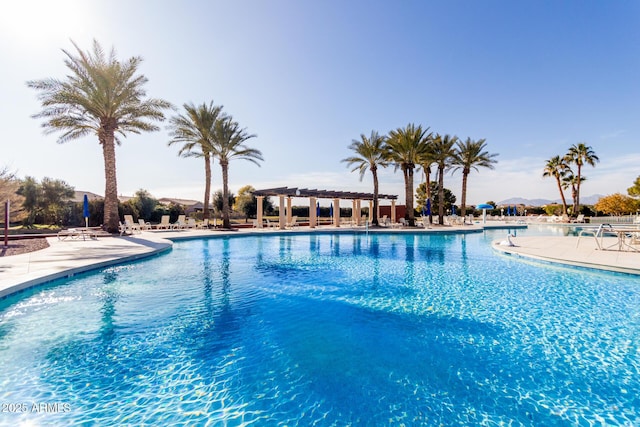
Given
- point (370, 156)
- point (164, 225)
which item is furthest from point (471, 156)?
point (164, 225)

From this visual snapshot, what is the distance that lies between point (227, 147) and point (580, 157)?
44169 mm

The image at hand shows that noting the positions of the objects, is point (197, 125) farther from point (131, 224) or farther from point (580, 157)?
point (580, 157)

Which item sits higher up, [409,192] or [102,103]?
[102,103]

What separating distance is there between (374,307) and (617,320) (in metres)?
4.21

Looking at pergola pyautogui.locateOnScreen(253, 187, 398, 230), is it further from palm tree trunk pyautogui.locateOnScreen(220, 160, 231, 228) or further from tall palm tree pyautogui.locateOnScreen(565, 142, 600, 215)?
tall palm tree pyautogui.locateOnScreen(565, 142, 600, 215)

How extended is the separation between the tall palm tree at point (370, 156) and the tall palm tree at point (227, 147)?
28.4 feet

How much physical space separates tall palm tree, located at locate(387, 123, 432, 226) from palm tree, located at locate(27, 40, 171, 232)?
1782cm

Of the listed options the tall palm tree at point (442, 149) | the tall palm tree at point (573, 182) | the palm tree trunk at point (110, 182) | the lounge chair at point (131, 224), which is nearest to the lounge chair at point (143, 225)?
the lounge chair at point (131, 224)

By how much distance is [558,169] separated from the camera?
4091 cm

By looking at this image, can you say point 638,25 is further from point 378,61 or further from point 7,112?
Result: point 7,112

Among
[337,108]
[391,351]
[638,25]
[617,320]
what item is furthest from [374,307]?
[638,25]

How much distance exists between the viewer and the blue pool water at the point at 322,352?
9.41 ft

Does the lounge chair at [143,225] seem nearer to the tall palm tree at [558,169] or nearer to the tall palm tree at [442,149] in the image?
the tall palm tree at [442,149]

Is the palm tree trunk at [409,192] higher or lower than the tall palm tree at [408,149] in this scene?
lower
